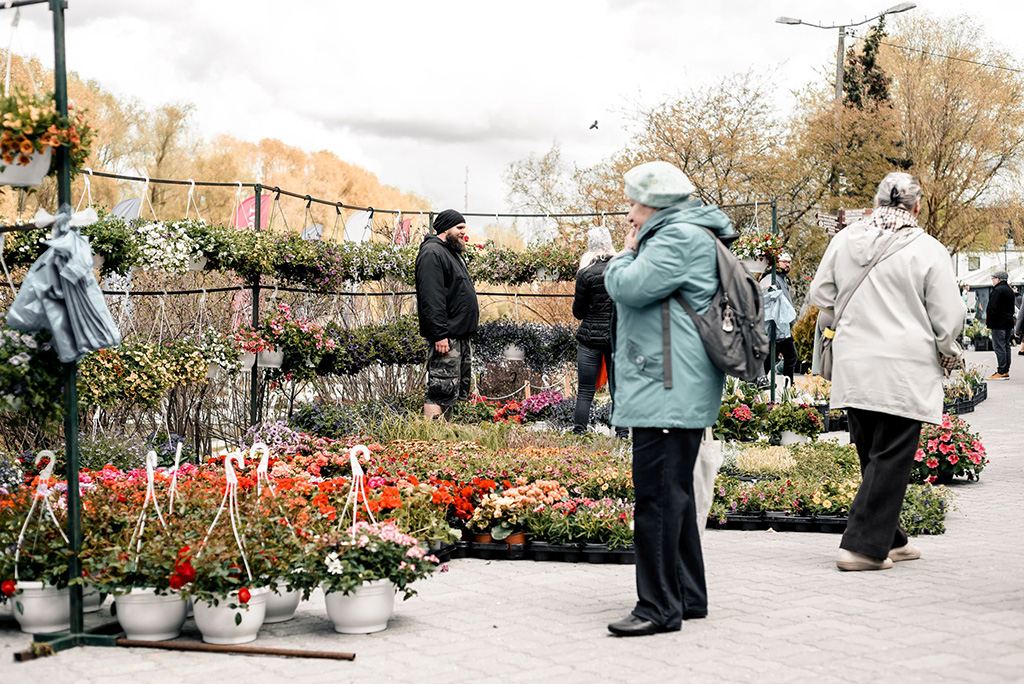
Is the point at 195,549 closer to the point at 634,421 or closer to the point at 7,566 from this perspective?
the point at 7,566

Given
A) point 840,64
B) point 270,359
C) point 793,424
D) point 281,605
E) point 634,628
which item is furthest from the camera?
point 840,64

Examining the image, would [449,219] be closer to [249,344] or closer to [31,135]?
[249,344]

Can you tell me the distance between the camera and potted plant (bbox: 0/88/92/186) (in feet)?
13.3

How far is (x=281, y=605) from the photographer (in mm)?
4473

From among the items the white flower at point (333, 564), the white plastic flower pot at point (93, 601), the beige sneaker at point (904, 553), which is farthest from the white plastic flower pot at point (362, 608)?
the beige sneaker at point (904, 553)

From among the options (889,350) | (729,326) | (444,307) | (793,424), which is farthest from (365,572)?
(793,424)

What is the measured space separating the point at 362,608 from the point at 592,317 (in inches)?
202

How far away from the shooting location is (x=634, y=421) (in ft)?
13.6

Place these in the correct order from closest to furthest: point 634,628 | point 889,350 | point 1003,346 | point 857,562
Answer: point 634,628 → point 889,350 → point 857,562 → point 1003,346

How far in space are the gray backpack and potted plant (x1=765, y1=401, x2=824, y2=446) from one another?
607 centimetres

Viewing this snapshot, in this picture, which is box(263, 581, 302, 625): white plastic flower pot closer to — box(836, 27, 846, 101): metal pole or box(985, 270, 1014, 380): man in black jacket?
box(985, 270, 1014, 380): man in black jacket

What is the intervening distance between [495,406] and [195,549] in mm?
7575

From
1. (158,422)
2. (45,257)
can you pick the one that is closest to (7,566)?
(45,257)

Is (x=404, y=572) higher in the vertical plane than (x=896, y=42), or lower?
lower
